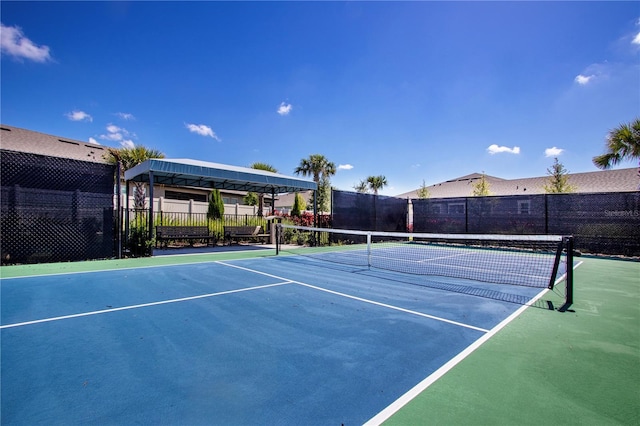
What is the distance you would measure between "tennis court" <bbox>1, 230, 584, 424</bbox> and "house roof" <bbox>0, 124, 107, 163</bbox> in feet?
61.7

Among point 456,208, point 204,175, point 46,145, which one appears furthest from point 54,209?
point 456,208

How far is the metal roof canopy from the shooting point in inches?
437

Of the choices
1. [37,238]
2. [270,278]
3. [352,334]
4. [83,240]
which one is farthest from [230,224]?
[352,334]

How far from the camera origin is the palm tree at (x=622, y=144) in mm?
12055

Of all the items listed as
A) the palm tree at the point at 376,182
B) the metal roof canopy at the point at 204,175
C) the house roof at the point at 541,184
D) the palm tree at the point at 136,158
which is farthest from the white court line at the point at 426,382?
the palm tree at the point at 376,182

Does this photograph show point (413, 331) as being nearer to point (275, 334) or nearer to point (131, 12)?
point (275, 334)

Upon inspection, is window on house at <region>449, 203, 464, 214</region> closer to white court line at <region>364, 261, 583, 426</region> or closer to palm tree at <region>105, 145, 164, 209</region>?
white court line at <region>364, 261, 583, 426</region>

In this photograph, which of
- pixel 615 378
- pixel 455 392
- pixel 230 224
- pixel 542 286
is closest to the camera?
pixel 455 392

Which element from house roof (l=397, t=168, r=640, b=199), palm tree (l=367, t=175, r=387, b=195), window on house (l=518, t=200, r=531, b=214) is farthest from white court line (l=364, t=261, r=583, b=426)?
palm tree (l=367, t=175, r=387, b=195)

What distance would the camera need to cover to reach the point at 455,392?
241cm

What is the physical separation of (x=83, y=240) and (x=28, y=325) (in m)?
6.66

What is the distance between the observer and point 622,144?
12.4m

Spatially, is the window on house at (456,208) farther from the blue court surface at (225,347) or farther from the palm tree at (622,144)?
the blue court surface at (225,347)

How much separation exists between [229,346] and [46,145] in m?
26.2
